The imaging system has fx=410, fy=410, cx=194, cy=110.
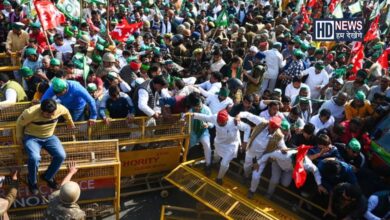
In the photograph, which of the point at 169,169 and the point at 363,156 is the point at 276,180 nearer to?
the point at 363,156

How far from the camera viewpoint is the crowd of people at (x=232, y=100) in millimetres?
6068

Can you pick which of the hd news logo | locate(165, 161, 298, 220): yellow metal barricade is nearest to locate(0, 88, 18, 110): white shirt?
locate(165, 161, 298, 220): yellow metal barricade

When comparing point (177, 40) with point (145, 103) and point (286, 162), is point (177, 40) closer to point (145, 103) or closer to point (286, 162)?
point (145, 103)

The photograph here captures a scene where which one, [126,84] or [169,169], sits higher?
[126,84]

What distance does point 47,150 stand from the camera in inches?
233

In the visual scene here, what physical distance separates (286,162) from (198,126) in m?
1.73

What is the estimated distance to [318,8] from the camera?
58.7 ft

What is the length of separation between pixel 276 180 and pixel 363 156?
142 cm

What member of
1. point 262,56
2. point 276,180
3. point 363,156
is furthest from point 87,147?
point 262,56

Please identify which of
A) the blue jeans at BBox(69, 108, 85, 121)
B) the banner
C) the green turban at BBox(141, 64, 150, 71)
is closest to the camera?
the blue jeans at BBox(69, 108, 85, 121)

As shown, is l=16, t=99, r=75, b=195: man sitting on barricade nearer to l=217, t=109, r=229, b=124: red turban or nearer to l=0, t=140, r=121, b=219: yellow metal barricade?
l=0, t=140, r=121, b=219: yellow metal barricade

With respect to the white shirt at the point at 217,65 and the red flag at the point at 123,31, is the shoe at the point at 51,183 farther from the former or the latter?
the red flag at the point at 123,31

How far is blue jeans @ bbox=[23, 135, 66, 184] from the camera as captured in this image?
5727mm

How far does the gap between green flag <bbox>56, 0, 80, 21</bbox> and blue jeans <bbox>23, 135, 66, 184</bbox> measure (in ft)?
15.4
